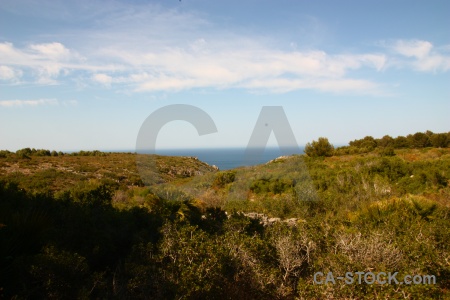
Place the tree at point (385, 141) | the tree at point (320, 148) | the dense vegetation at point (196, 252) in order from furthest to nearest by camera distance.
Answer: the tree at point (385, 141) → the tree at point (320, 148) → the dense vegetation at point (196, 252)

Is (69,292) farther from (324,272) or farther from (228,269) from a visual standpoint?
(324,272)

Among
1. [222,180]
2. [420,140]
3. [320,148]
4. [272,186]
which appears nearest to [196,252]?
[272,186]

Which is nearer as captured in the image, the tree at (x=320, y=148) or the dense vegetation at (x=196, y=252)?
the dense vegetation at (x=196, y=252)

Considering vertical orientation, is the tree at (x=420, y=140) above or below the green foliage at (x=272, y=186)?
above

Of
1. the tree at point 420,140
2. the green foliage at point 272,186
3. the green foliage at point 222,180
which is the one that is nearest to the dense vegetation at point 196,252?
the green foliage at point 272,186

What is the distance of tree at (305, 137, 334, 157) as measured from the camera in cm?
2717

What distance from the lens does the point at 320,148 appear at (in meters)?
27.3

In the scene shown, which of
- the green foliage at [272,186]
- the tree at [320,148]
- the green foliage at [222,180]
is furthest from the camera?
the tree at [320,148]

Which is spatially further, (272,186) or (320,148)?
(320,148)

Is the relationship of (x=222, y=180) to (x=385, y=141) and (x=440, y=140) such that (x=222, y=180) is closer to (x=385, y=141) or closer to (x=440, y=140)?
(x=440, y=140)

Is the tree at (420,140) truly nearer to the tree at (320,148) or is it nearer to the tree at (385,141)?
the tree at (385,141)

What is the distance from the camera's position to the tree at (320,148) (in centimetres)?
2717

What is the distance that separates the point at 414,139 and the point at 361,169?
22613mm

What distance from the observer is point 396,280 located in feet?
13.8
